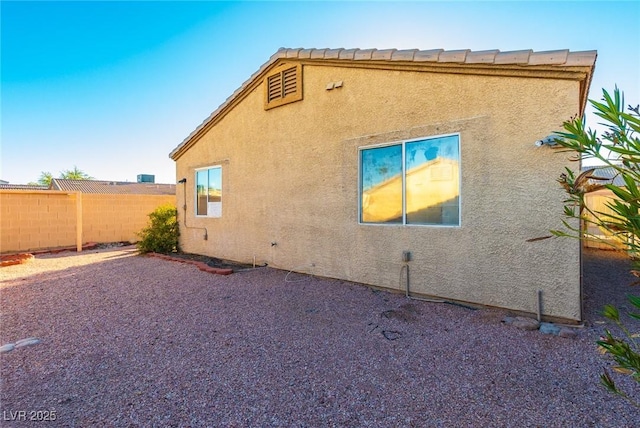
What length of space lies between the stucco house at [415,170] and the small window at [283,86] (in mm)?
39

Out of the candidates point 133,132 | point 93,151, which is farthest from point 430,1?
point 93,151

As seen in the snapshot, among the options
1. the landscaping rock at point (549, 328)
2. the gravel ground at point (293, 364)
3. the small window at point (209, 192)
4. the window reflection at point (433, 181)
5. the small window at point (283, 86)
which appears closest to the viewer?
the gravel ground at point (293, 364)

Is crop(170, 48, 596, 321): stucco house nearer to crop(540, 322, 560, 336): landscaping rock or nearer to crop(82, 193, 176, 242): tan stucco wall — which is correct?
crop(540, 322, 560, 336): landscaping rock

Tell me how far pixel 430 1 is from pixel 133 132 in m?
17.1

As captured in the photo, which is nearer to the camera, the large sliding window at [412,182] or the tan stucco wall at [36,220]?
the large sliding window at [412,182]

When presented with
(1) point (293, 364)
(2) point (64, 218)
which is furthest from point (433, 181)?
(2) point (64, 218)

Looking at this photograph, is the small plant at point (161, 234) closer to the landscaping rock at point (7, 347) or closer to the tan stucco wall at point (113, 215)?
the tan stucco wall at point (113, 215)

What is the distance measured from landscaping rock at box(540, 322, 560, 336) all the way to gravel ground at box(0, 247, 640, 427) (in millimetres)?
132

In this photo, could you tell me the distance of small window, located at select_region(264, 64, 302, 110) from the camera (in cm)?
812

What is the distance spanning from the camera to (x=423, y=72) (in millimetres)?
5934

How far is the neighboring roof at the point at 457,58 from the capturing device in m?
4.49

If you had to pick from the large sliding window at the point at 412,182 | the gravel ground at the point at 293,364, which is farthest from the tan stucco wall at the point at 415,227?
the gravel ground at the point at 293,364

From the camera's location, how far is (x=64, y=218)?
14.0m

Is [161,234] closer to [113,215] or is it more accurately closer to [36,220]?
[113,215]
